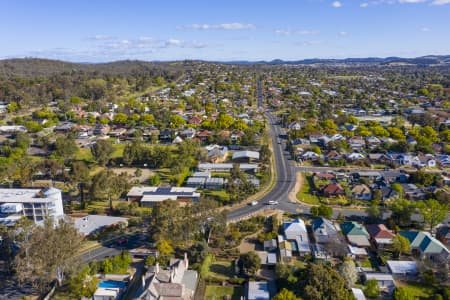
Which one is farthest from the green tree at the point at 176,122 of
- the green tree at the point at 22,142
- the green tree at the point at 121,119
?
the green tree at the point at 22,142

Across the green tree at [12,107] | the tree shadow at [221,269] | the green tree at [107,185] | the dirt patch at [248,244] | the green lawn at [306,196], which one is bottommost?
the tree shadow at [221,269]

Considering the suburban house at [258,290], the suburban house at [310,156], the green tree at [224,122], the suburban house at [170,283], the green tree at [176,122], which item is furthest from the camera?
the green tree at [176,122]

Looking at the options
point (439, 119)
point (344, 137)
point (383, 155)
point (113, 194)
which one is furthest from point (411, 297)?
point (439, 119)

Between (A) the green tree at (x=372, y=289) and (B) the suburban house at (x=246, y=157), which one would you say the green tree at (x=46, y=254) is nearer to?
(A) the green tree at (x=372, y=289)

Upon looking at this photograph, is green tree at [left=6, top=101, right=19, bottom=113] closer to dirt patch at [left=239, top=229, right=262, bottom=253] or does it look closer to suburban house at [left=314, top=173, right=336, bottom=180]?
suburban house at [left=314, top=173, right=336, bottom=180]

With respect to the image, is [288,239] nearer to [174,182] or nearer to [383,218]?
[383,218]

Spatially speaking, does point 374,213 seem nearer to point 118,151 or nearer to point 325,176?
point 325,176
